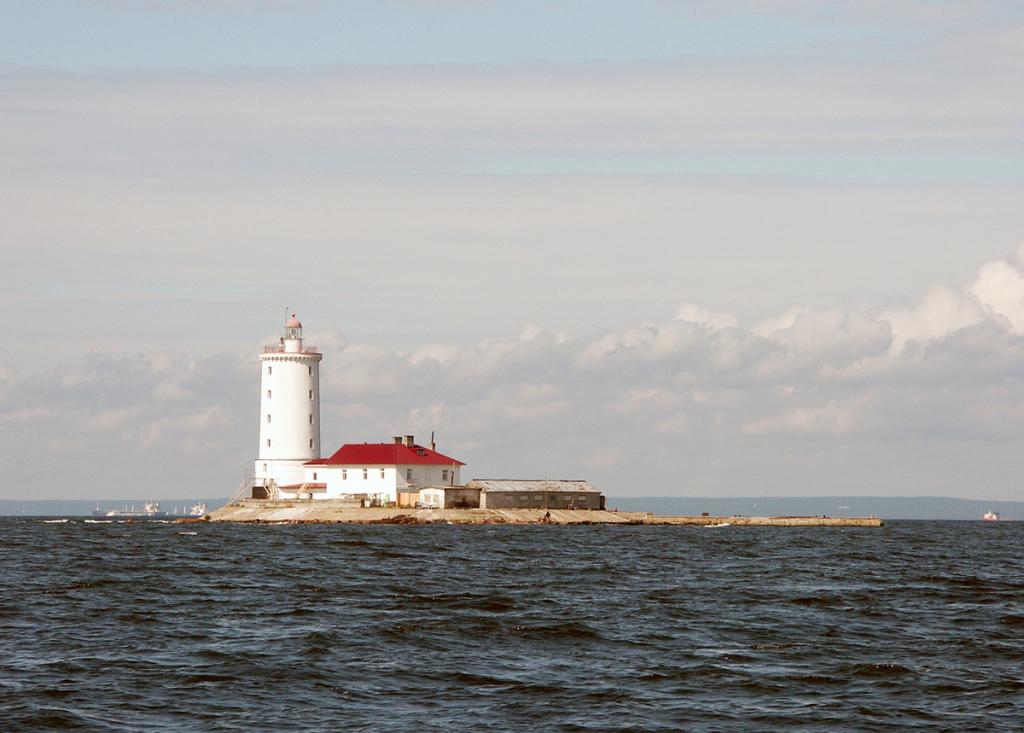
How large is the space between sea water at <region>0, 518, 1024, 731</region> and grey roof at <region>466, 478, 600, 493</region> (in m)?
57.1

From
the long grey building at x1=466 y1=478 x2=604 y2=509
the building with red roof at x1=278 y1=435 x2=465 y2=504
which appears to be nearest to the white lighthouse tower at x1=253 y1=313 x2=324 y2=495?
the building with red roof at x1=278 y1=435 x2=465 y2=504

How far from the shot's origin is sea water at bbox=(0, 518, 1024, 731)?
25.5 meters

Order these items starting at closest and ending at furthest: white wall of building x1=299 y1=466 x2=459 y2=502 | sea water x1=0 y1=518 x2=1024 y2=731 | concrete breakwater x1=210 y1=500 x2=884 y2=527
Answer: sea water x1=0 y1=518 x2=1024 y2=731 → concrete breakwater x1=210 y1=500 x2=884 y2=527 → white wall of building x1=299 y1=466 x2=459 y2=502

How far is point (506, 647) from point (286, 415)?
3513 inches

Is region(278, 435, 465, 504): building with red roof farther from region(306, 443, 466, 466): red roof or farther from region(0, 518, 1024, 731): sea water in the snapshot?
region(0, 518, 1024, 731): sea water

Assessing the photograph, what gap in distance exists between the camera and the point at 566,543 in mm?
84688

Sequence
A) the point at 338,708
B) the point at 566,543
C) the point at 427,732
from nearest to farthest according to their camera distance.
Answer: the point at 427,732 < the point at 338,708 < the point at 566,543

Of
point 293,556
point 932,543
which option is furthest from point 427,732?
point 932,543

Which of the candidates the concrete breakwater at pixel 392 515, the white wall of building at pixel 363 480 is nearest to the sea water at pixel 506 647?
the concrete breakwater at pixel 392 515

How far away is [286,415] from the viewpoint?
12081 centimetres

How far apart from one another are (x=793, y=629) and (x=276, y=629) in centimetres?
1323

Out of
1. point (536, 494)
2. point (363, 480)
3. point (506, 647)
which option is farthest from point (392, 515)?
point (506, 647)

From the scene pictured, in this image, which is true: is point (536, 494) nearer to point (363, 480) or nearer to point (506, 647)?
point (363, 480)

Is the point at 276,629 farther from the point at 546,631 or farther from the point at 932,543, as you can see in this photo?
the point at 932,543
